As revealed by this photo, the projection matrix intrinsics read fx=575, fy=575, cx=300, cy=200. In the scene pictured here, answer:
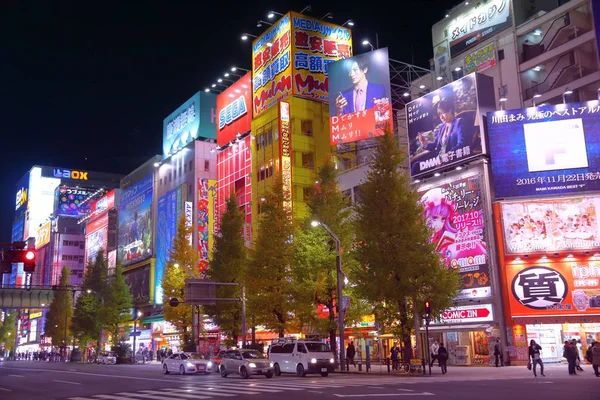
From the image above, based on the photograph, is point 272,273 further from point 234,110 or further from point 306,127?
point 234,110

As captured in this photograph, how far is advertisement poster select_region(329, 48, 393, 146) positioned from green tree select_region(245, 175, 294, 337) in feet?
41.8

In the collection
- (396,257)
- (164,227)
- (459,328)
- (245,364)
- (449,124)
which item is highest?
(164,227)

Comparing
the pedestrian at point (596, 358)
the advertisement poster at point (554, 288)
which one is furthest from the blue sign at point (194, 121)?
the pedestrian at point (596, 358)

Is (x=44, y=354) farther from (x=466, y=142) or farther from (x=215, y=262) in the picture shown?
(x=466, y=142)

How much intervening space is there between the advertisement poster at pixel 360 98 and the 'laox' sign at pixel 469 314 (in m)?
Result: 16.9

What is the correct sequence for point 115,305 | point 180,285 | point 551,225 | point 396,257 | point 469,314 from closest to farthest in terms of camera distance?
point 396,257 < point 551,225 < point 469,314 < point 180,285 < point 115,305

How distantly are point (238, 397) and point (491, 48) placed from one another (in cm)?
4001

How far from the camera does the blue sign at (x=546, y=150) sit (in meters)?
35.5

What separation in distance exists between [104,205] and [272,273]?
3101 inches

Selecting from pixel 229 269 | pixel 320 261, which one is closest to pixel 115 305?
pixel 229 269

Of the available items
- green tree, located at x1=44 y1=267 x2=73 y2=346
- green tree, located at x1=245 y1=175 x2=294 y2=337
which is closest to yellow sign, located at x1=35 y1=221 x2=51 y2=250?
green tree, located at x1=44 y1=267 x2=73 y2=346

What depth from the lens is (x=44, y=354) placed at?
96.7 metres

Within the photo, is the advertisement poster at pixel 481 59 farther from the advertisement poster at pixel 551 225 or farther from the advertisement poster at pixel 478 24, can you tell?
the advertisement poster at pixel 551 225

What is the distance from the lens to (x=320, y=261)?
35.0 meters
